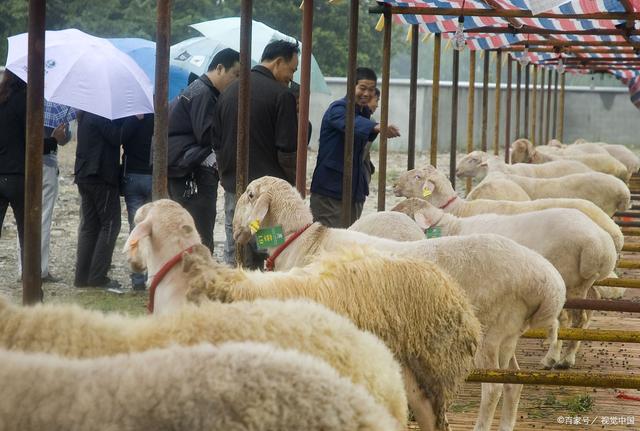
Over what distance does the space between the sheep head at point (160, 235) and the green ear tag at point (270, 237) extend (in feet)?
3.45

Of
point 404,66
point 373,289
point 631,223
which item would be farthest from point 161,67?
point 404,66

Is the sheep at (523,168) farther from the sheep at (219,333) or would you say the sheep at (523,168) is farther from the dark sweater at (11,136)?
the sheep at (219,333)

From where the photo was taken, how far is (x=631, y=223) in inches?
439

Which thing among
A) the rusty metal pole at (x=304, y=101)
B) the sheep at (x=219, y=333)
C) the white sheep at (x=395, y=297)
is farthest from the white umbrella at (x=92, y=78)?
the sheep at (x=219, y=333)

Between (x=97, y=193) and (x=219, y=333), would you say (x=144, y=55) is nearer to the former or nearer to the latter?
(x=97, y=193)

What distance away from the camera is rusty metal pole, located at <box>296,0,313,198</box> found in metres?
6.84

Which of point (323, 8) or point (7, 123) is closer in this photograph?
point (7, 123)

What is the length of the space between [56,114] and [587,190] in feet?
17.2

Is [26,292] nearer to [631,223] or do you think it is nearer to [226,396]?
[226,396]

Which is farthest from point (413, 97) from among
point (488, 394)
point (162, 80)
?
point (162, 80)

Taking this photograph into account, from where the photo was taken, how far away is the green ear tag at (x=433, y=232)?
7148 millimetres

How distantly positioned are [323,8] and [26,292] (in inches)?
1306

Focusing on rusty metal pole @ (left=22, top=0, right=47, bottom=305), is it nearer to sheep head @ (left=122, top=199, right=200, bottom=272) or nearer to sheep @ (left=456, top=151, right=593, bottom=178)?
sheep head @ (left=122, top=199, right=200, bottom=272)

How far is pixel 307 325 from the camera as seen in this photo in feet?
8.84
